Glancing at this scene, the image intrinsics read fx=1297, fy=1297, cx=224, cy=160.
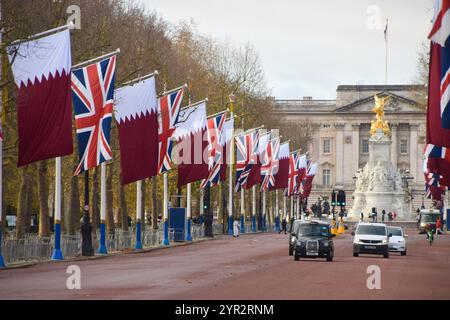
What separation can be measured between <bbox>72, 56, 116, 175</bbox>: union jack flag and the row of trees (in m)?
2.82

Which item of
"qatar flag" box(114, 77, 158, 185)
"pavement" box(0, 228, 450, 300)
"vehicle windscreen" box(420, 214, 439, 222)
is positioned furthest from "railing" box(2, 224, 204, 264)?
"vehicle windscreen" box(420, 214, 439, 222)

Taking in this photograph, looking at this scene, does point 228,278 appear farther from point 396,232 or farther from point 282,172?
point 282,172

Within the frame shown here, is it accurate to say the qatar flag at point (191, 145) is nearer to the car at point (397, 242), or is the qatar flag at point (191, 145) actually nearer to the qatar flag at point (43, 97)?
the car at point (397, 242)

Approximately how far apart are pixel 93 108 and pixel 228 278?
15146mm

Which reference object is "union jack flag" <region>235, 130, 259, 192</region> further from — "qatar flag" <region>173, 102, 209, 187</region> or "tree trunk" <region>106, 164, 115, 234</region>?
"tree trunk" <region>106, 164, 115, 234</region>

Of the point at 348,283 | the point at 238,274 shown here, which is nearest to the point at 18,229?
the point at 238,274

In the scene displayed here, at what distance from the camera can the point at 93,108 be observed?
52.8m

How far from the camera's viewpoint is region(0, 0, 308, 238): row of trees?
55.9 metres

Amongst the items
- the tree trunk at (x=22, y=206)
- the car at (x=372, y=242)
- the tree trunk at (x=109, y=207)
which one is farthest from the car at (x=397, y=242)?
the tree trunk at (x=22, y=206)

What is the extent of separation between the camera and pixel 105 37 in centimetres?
6606

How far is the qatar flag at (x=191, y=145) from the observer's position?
73.1m

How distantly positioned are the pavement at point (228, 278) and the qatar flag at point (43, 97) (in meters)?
4.30
